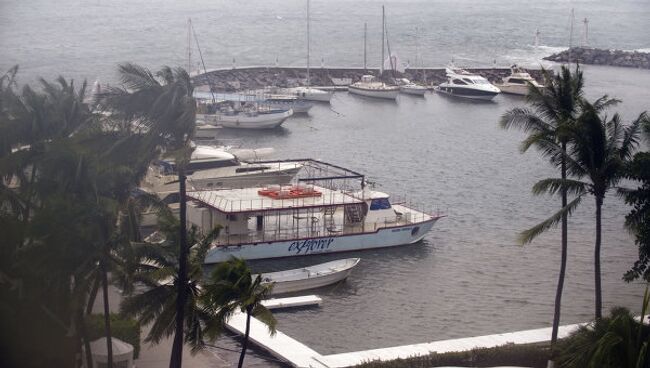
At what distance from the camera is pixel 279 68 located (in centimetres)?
8094

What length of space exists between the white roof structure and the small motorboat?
2.28 meters

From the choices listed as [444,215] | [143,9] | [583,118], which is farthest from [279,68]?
[143,9]

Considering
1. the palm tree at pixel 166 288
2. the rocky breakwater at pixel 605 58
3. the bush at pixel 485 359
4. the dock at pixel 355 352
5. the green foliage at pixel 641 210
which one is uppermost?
the green foliage at pixel 641 210

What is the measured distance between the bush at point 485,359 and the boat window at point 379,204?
13.6 meters

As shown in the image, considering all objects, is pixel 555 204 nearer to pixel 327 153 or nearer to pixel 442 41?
pixel 327 153

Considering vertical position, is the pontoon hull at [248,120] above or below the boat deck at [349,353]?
above

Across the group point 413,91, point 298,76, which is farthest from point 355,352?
point 298,76

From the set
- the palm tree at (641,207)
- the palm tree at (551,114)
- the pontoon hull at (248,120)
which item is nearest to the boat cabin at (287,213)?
the palm tree at (551,114)

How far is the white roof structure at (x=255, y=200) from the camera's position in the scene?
110 feet

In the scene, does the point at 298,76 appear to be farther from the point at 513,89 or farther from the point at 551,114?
the point at 551,114

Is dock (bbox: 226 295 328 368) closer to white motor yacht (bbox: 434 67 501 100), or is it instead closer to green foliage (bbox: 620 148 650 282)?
green foliage (bbox: 620 148 650 282)

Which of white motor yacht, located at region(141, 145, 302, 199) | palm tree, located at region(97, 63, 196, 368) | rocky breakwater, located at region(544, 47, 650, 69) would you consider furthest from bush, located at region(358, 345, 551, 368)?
rocky breakwater, located at region(544, 47, 650, 69)

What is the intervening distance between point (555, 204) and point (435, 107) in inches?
1148

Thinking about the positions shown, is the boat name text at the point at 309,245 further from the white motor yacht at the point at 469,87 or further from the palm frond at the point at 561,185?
the white motor yacht at the point at 469,87
